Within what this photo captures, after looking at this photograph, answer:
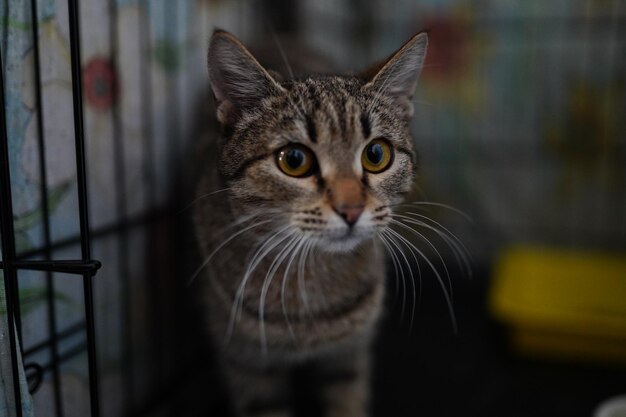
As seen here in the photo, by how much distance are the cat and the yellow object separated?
0.54 metres

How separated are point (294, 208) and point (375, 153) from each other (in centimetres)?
18

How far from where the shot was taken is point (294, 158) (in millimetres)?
884

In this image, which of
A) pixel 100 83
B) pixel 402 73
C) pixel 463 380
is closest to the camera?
pixel 402 73

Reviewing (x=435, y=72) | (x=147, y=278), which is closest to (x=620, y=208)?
(x=435, y=72)

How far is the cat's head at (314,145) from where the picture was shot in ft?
2.78

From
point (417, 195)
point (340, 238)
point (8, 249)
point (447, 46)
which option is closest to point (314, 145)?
point (340, 238)

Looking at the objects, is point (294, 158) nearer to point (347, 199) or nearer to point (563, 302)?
point (347, 199)

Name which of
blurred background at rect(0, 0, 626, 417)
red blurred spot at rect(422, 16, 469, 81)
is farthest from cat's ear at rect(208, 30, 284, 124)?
red blurred spot at rect(422, 16, 469, 81)

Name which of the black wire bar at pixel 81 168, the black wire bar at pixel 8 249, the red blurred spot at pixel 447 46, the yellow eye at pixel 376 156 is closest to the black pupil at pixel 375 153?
the yellow eye at pixel 376 156

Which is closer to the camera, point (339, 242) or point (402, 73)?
point (339, 242)

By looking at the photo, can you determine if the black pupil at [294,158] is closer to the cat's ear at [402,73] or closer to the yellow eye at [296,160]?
the yellow eye at [296,160]

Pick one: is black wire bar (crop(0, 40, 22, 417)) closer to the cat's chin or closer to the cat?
the cat

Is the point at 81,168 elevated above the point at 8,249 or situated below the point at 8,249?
above

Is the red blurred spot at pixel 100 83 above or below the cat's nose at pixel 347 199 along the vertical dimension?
above
